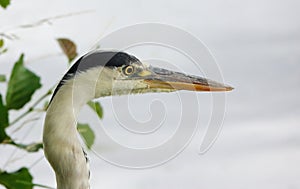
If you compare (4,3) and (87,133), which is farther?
(87,133)

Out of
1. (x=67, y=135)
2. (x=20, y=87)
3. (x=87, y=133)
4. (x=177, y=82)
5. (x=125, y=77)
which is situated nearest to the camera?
(x=67, y=135)

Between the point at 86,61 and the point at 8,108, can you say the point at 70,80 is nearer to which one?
the point at 86,61

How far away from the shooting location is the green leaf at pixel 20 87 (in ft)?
9.62

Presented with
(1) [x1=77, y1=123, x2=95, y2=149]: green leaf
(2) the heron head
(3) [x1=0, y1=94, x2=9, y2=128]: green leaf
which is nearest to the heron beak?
(2) the heron head

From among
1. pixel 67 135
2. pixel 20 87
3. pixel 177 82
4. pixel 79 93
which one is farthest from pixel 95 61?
pixel 20 87

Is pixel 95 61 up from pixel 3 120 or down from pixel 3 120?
up

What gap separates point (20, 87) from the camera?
116 inches

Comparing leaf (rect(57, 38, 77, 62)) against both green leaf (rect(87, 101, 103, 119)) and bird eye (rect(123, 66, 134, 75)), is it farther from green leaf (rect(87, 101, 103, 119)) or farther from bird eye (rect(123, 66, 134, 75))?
bird eye (rect(123, 66, 134, 75))

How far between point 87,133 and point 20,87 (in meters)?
0.36

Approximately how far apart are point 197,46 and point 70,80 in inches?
22.5

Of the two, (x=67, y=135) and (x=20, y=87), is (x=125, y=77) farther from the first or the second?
(x=20, y=87)

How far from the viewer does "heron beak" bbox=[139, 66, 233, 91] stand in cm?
281

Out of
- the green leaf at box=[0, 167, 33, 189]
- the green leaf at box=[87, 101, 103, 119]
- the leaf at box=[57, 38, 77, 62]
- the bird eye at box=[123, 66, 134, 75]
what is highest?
the bird eye at box=[123, 66, 134, 75]

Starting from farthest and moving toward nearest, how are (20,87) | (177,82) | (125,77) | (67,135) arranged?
(20,87)
(177,82)
(125,77)
(67,135)
